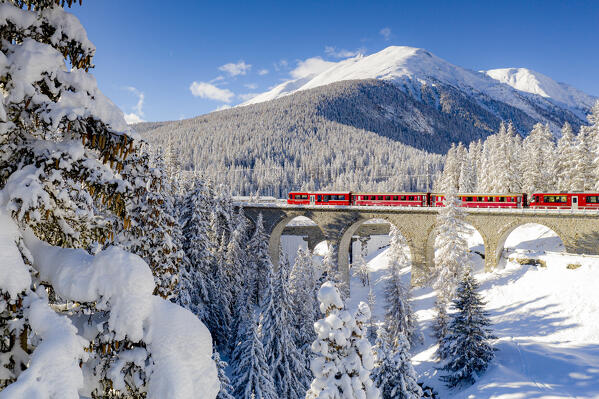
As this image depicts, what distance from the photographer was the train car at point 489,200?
35219 mm

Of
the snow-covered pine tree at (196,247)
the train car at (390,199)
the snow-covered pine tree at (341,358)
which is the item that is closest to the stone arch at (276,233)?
the train car at (390,199)

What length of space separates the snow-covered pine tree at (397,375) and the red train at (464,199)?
84.4ft

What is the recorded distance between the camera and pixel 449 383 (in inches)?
854

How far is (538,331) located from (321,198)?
2853 centimetres

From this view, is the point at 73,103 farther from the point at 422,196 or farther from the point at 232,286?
the point at 422,196

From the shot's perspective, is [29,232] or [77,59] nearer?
[29,232]

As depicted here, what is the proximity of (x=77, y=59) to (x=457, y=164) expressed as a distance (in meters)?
70.3

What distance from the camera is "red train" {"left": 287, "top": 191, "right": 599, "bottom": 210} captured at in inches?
1271

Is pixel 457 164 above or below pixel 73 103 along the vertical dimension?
above

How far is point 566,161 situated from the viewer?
140 feet

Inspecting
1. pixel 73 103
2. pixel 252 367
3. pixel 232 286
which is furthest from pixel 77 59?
pixel 232 286

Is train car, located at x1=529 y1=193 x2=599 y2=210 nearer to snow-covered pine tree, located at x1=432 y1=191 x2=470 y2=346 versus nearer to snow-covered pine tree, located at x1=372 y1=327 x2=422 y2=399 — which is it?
snow-covered pine tree, located at x1=432 y1=191 x2=470 y2=346

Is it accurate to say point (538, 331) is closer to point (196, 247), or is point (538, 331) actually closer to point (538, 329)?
point (538, 329)

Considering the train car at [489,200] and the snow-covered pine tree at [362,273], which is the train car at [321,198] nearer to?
the train car at [489,200]
